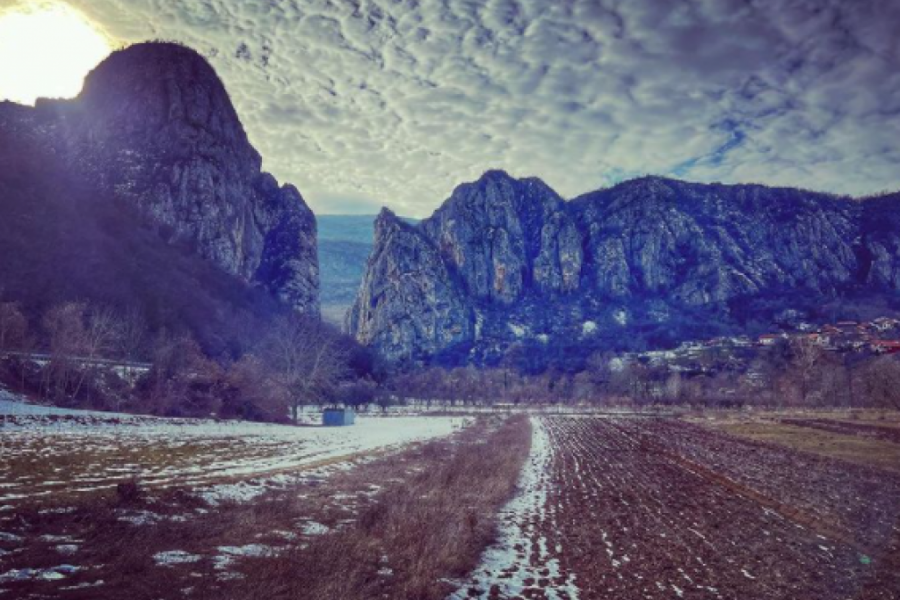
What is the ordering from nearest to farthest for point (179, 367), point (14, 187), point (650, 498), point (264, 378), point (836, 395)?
point (650, 498), point (179, 367), point (264, 378), point (14, 187), point (836, 395)

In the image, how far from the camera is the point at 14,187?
112625mm

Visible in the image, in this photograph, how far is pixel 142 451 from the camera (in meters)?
27.7

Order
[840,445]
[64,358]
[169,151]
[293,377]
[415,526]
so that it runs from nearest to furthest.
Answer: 1. [415,526]
2. [840,445]
3. [64,358]
4. [293,377]
5. [169,151]

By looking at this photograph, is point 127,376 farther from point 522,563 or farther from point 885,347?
point 885,347

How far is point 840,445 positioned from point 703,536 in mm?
40570

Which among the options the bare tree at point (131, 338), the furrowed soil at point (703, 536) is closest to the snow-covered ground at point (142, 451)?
the furrowed soil at point (703, 536)

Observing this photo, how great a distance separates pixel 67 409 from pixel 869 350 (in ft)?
712

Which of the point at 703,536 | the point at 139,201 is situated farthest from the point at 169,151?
the point at 703,536

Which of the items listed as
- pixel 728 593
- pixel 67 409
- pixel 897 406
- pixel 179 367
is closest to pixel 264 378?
pixel 179 367

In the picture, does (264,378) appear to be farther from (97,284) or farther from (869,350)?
(869,350)

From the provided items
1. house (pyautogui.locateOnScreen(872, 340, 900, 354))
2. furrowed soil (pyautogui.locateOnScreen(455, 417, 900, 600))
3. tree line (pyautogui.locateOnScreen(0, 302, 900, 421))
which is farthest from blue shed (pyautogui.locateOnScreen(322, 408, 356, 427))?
house (pyautogui.locateOnScreen(872, 340, 900, 354))

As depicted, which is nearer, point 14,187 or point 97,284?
point 97,284

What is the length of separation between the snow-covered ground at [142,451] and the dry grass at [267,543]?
2453mm

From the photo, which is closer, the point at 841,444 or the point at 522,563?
the point at 522,563
